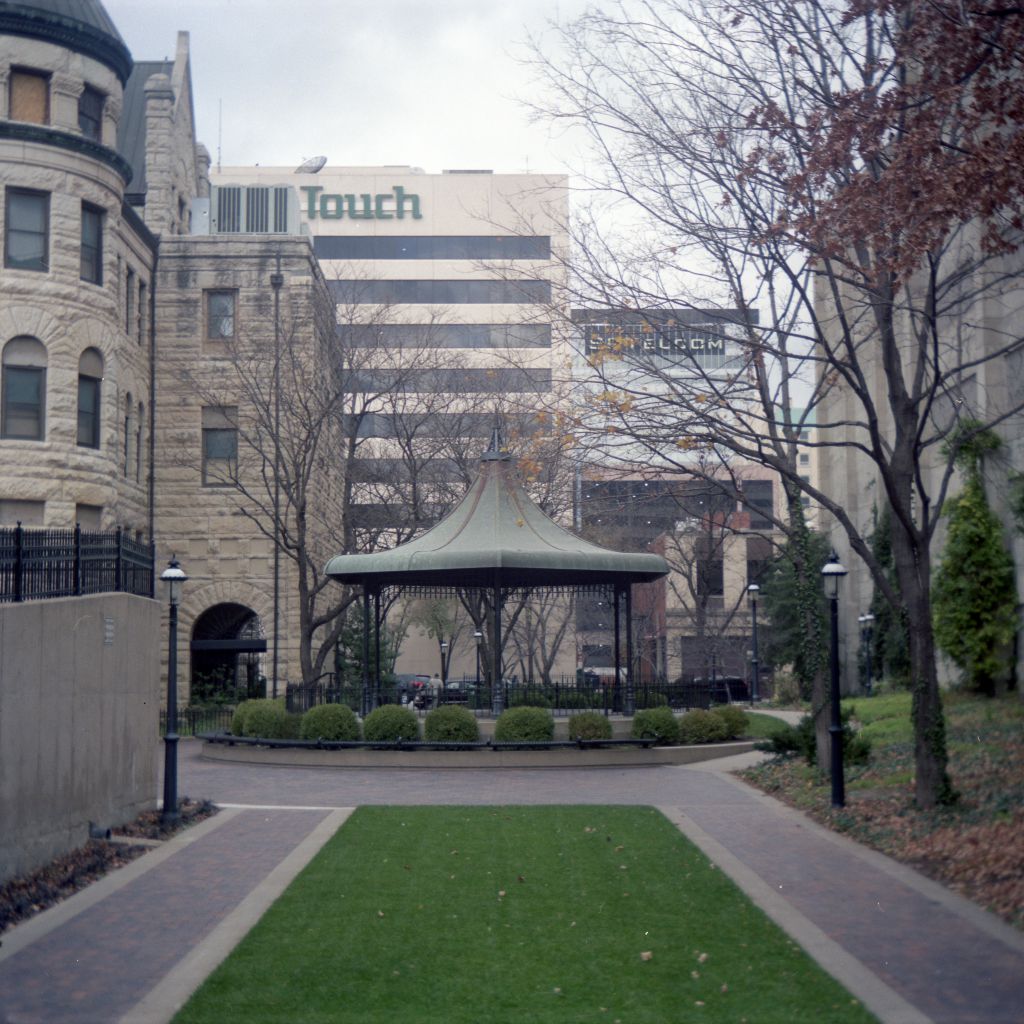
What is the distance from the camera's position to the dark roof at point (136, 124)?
42.1 metres

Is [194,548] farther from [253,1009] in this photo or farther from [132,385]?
[253,1009]

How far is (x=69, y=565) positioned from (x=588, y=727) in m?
13.2

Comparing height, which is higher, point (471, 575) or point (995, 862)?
point (471, 575)

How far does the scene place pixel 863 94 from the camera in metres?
13.9

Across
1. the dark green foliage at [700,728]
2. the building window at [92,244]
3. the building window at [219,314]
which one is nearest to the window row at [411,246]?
the building window at [219,314]

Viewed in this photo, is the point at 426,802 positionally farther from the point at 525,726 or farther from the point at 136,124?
the point at 136,124

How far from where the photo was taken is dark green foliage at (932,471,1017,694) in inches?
1046

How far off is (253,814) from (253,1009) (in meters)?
10.5

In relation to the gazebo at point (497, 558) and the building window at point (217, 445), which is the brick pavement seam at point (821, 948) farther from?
the building window at point (217, 445)

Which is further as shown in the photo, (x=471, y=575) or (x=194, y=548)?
(x=194, y=548)

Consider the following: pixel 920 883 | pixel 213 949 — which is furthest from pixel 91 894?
pixel 920 883

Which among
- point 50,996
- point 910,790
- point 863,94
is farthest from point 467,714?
point 50,996

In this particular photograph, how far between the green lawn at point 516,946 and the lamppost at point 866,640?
25668 millimetres

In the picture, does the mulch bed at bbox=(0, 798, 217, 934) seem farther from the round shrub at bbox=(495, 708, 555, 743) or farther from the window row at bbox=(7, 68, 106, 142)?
the window row at bbox=(7, 68, 106, 142)
